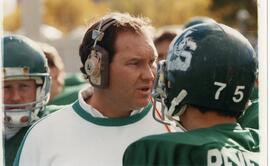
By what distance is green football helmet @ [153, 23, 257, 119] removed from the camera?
1.86 m

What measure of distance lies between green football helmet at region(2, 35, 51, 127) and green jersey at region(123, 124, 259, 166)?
929 mm

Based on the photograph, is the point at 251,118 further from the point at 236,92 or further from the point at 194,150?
the point at 194,150

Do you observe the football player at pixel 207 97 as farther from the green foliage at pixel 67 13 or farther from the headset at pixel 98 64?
the green foliage at pixel 67 13

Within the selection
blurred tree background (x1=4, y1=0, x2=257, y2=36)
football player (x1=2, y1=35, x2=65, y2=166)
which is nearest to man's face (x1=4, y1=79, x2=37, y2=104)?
football player (x1=2, y1=35, x2=65, y2=166)

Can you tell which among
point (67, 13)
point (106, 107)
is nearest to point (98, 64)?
point (106, 107)

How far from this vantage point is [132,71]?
2.32m

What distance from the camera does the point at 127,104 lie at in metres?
2.32

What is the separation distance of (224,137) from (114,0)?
9948 millimetres

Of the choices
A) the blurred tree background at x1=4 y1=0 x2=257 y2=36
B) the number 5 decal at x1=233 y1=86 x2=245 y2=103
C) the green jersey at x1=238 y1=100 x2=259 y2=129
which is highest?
the blurred tree background at x1=4 y1=0 x2=257 y2=36

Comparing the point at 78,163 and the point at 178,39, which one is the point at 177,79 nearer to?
the point at 178,39

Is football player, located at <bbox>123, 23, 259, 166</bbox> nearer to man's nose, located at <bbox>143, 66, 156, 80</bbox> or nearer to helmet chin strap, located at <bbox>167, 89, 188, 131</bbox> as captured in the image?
helmet chin strap, located at <bbox>167, 89, 188, 131</bbox>

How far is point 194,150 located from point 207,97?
0.17m

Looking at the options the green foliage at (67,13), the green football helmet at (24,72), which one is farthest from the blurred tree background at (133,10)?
the green football helmet at (24,72)

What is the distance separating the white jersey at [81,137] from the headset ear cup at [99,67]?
0.08 metres
